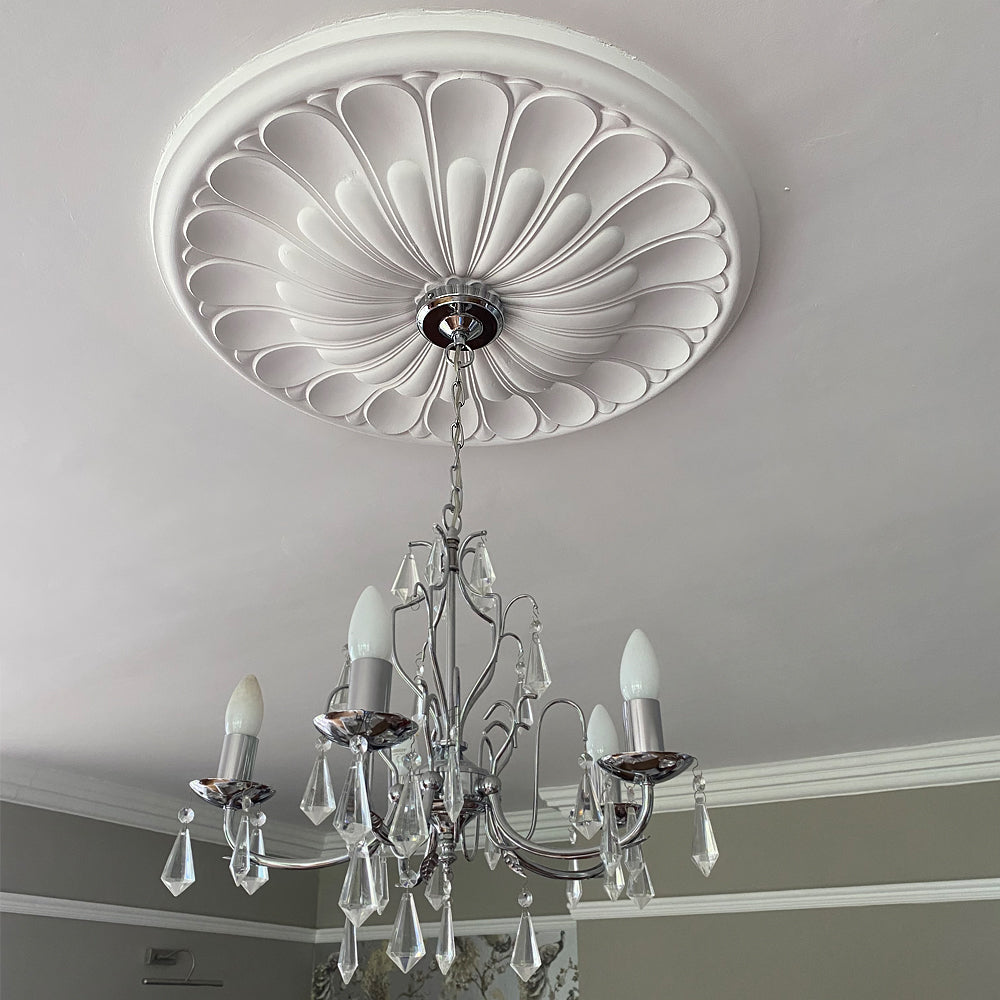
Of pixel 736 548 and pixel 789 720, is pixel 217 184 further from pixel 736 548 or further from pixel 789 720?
pixel 789 720

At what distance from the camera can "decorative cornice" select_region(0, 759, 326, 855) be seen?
3684 mm

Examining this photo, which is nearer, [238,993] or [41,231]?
[41,231]

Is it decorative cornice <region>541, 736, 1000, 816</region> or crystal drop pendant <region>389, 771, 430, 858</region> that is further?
decorative cornice <region>541, 736, 1000, 816</region>

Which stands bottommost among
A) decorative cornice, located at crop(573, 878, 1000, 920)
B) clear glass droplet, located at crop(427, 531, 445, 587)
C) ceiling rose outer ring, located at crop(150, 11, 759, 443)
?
decorative cornice, located at crop(573, 878, 1000, 920)

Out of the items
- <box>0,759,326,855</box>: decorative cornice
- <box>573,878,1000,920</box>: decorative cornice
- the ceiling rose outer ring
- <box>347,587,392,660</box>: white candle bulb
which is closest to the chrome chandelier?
<box>347,587,392,660</box>: white candle bulb

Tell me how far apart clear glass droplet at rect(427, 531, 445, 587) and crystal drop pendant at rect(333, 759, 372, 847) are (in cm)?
38

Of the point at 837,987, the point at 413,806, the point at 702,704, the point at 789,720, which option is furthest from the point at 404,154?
the point at 837,987

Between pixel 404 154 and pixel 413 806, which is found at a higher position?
pixel 404 154

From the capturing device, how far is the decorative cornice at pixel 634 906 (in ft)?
10.8

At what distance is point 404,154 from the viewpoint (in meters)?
1.13

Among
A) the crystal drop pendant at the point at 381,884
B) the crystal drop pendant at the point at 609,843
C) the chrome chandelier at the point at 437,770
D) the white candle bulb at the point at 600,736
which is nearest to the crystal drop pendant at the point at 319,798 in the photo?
the chrome chandelier at the point at 437,770

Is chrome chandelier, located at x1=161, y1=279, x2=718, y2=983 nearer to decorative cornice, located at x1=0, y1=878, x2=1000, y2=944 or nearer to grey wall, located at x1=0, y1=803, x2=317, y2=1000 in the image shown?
decorative cornice, located at x1=0, y1=878, x2=1000, y2=944

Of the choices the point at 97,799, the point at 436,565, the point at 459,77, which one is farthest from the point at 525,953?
the point at 97,799

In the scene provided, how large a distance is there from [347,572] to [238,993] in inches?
122
